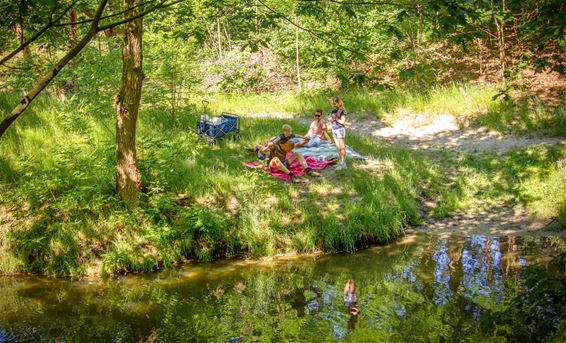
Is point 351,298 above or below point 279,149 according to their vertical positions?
below

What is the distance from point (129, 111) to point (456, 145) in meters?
8.72

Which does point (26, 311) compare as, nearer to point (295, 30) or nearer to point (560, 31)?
point (560, 31)

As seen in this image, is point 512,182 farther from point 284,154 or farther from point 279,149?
point 279,149

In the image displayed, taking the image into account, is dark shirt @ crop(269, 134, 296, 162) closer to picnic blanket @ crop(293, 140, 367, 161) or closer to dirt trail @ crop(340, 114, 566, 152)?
picnic blanket @ crop(293, 140, 367, 161)

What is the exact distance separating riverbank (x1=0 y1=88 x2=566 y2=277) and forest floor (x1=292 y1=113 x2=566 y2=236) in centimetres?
19

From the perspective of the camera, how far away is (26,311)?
22.7 ft

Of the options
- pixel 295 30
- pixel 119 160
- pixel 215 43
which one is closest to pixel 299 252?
pixel 119 160

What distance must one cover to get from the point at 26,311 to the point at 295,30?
14175mm

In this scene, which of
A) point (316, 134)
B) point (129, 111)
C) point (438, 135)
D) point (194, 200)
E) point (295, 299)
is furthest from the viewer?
point (438, 135)

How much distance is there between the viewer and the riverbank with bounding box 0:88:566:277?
8539 mm

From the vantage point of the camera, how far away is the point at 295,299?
7117 millimetres

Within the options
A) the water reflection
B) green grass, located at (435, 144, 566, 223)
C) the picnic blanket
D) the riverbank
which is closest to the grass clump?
the riverbank

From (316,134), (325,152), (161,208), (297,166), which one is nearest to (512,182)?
(325,152)

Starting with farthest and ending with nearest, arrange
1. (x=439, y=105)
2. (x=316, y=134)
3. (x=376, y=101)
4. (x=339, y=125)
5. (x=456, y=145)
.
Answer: (x=376, y=101) < (x=439, y=105) < (x=456, y=145) < (x=316, y=134) < (x=339, y=125)
